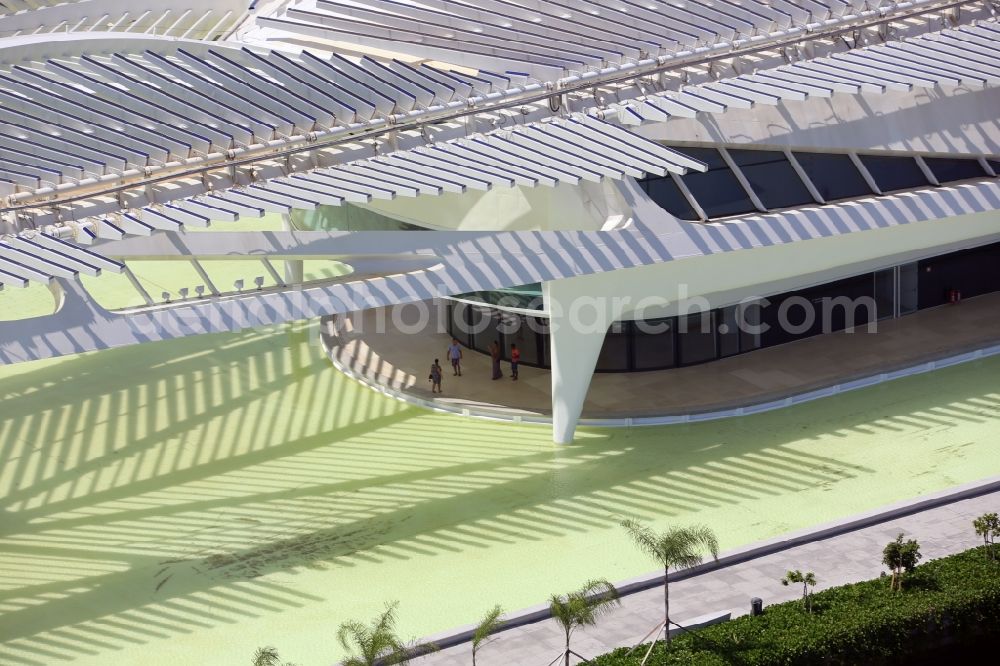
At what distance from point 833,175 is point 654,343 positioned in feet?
16.4

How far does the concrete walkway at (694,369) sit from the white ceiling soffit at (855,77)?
18.9 feet

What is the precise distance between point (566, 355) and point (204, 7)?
15580 millimetres

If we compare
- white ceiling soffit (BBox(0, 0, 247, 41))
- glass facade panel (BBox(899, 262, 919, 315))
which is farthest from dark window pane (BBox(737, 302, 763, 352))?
white ceiling soffit (BBox(0, 0, 247, 41))

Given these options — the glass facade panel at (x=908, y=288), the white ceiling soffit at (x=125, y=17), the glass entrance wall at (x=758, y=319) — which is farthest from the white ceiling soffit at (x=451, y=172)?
the white ceiling soffit at (x=125, y=17)

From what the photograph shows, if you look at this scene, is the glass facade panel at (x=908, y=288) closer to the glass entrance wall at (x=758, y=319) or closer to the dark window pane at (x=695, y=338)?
the glass entrance wall at (x=758, y=319)

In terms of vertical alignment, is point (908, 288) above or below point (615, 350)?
above

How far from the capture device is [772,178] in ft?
97.6

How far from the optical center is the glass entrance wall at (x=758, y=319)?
32.1 metres

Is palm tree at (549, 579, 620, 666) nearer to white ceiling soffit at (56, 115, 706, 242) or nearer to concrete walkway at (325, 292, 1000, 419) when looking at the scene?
white ceiling soffit at (56, 115, 706, 242)

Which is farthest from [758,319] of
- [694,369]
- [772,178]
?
[772,178]

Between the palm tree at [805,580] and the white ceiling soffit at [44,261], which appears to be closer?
the palm tree at [805,580]

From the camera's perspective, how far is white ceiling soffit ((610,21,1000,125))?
2800 cm

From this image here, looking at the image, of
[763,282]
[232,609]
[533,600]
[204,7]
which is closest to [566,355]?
[763,282]

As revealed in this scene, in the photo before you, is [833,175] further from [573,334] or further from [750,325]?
[573,334]
